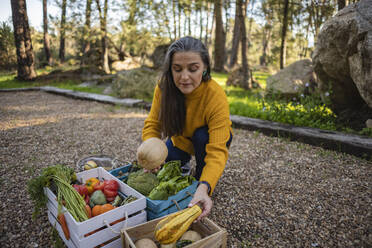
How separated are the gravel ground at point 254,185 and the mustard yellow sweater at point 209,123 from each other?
24.7 inches

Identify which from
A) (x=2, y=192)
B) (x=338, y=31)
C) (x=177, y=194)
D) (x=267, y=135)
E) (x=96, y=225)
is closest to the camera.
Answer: (x=96, y=225)

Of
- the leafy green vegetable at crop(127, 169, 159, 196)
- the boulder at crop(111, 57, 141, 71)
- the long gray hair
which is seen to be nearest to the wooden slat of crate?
the leafy green vegetable at crop(127, 169, 159, 196)

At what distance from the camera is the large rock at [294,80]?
18.8 feet

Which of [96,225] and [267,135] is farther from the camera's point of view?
[267,135]

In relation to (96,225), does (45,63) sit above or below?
above

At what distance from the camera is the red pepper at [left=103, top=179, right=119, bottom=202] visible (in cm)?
199

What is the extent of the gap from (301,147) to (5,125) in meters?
5.87

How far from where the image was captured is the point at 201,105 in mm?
2293

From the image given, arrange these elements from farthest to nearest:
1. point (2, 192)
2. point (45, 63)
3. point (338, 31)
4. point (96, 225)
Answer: point (45, 63) < point (338, 31) < point (2, 192) < point (96, 225)

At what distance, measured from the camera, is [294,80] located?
5984 millimetres

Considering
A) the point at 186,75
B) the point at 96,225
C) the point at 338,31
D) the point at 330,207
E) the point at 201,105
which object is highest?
the point at 338,31

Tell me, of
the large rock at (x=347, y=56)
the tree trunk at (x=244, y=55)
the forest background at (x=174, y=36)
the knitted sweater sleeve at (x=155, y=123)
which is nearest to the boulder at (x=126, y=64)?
the forest background at (x=174, y=36)

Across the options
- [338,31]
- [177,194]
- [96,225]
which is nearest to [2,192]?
[96,225]

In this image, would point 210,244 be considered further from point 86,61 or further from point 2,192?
point 86,61
